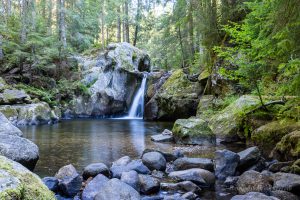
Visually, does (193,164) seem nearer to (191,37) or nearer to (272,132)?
(272,132)


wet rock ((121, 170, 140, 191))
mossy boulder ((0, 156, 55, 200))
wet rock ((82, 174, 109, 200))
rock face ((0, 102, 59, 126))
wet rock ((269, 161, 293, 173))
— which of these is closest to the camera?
mossy boulder ((0, 156, 55, 200))

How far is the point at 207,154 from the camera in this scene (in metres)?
8.10

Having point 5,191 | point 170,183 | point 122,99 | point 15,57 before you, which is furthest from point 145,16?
point 5,191

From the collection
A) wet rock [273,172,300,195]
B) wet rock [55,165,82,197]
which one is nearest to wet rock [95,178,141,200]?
wet rock [55,165,82,197]

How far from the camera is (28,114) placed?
15562 millimetres

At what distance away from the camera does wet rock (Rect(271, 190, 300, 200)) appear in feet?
16.0

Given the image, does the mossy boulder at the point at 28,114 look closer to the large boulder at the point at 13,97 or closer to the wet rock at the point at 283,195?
the large boulder at the point at 13,97

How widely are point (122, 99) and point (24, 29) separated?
8.42 meters

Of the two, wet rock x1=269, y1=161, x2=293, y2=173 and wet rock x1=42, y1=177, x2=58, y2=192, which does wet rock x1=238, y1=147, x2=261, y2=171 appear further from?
wet rock x1=42, y1=177, x2=58, y2=192

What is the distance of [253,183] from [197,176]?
106cm

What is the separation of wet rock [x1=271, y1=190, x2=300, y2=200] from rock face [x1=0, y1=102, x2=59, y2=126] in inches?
515

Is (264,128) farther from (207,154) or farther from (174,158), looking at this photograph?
(174,158)

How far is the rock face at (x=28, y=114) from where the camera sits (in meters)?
15.1

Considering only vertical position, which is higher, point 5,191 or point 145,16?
point 145,16
